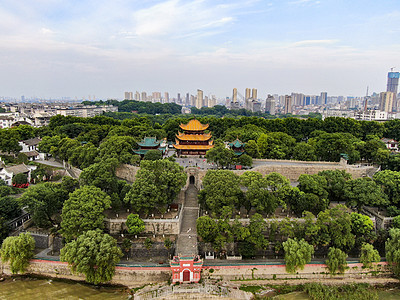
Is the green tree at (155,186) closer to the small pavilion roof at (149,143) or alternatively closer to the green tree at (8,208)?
the small pavilion roof at (149,143)

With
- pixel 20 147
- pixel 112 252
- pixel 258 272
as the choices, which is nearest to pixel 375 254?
pixel 258 272

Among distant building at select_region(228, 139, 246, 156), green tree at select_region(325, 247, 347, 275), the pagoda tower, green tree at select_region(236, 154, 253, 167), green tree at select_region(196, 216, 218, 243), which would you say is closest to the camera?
green tree at select_region(325, 247, 347, 275)

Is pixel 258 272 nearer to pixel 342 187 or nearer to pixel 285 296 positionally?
pixel 285 296

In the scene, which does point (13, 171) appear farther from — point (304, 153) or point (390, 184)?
point (390, 184)

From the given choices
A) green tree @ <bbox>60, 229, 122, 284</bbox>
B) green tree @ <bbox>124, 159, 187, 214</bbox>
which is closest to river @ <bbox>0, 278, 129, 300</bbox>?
green tree @ <bbox>60, 229, 122, 284</bbox>

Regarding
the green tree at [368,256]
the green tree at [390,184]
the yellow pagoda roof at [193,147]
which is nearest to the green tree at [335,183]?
the green tree at [390,184]

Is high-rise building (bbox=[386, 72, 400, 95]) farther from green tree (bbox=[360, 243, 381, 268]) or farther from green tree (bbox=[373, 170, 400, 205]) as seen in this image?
green tree (bbox=[360, 243, 381, 268])
